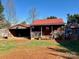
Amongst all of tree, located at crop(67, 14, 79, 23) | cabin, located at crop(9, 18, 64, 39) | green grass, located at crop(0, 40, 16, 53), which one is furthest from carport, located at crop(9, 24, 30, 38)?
green grass, located at crop(0, 40, 16, 53)

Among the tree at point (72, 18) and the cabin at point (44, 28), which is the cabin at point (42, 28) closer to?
the cabin at point (44, 28)

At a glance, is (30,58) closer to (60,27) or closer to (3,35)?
(60,27)

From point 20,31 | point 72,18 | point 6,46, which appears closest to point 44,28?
point 20,31

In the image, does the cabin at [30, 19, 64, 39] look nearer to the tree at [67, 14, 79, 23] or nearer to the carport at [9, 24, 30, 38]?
the carport at [9, 24, 30, 38]

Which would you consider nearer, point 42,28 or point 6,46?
point 6,46

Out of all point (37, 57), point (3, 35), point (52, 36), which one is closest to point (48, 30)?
point (52, 36)

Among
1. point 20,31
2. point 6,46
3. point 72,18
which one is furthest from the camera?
point 72,18

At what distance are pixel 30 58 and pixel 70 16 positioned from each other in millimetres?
44293

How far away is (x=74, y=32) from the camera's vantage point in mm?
30141

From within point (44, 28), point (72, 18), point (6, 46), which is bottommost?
point (6, 46)

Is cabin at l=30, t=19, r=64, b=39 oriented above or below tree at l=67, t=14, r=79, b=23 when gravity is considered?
below

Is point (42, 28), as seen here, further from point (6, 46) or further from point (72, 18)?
point (72, 18)

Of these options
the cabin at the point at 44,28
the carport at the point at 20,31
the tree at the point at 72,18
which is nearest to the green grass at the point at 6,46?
the cabin at the point at 44,28

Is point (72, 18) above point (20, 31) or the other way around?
above
